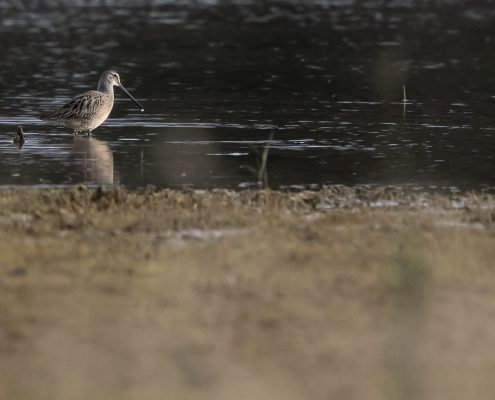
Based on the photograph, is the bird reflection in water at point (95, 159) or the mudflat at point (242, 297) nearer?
the mudflat at point (242, 297)

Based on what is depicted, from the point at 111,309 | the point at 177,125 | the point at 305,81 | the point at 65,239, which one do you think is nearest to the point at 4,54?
the point at 305,81

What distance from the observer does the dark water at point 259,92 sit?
Result: 14.4 metres

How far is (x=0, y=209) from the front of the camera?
11.3 m

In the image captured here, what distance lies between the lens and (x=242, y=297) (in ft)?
27.3

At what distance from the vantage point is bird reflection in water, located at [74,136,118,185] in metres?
13.8

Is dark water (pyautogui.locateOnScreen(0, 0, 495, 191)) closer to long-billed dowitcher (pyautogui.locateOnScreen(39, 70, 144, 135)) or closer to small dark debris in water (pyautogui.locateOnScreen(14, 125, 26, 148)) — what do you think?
small dark debris in water (pyautogui.locateOnScreen(14, 125, 26, 148))

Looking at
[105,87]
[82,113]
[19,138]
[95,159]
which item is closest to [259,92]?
[105,87]

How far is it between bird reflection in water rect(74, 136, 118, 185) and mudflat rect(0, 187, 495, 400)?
74.8 inches

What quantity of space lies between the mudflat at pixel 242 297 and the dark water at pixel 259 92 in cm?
202

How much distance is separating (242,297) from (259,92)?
13361 mm

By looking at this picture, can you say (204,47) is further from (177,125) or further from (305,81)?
(177,125)

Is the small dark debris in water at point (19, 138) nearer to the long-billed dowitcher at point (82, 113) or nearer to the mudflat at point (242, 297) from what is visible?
the long-billed dowitcher at point (82, 113)

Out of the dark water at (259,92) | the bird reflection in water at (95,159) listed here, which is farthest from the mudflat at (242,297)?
the dark water at (259,92)

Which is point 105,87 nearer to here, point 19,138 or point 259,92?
point 19,138
